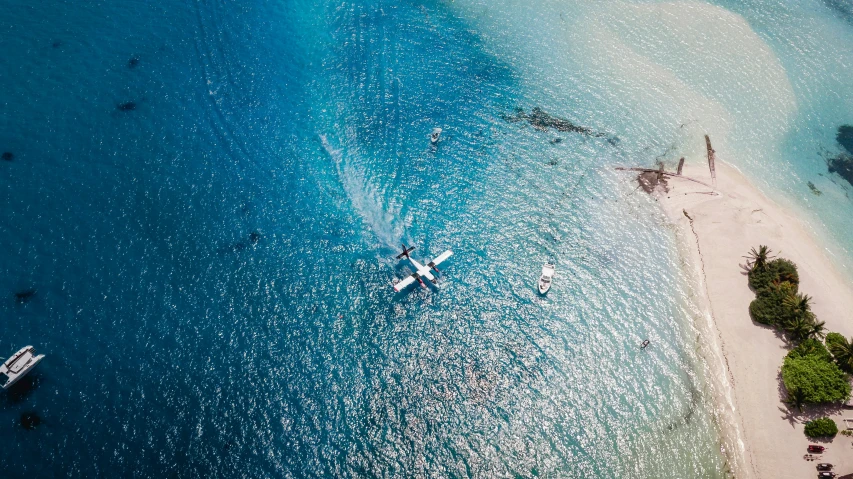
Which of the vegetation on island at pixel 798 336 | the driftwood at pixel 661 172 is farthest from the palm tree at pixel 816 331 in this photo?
the driftwood at pixel 661 172

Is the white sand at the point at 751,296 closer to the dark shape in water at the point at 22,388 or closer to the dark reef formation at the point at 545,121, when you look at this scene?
the dark reef formation at the point at 545,121

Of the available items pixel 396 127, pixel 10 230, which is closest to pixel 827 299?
pixel 396 127

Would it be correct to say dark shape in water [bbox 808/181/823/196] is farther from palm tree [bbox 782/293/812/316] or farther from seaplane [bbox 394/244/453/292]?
seaplane [bbox 394/244/453/292]

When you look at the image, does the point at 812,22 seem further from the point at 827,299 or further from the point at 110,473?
the point at 110,473

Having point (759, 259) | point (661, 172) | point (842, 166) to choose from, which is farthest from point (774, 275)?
point (842, 166)

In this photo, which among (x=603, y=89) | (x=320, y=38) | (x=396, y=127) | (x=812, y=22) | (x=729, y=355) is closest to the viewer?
(x=729, y=355)

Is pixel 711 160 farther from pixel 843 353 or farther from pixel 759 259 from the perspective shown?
pixel 843 353
